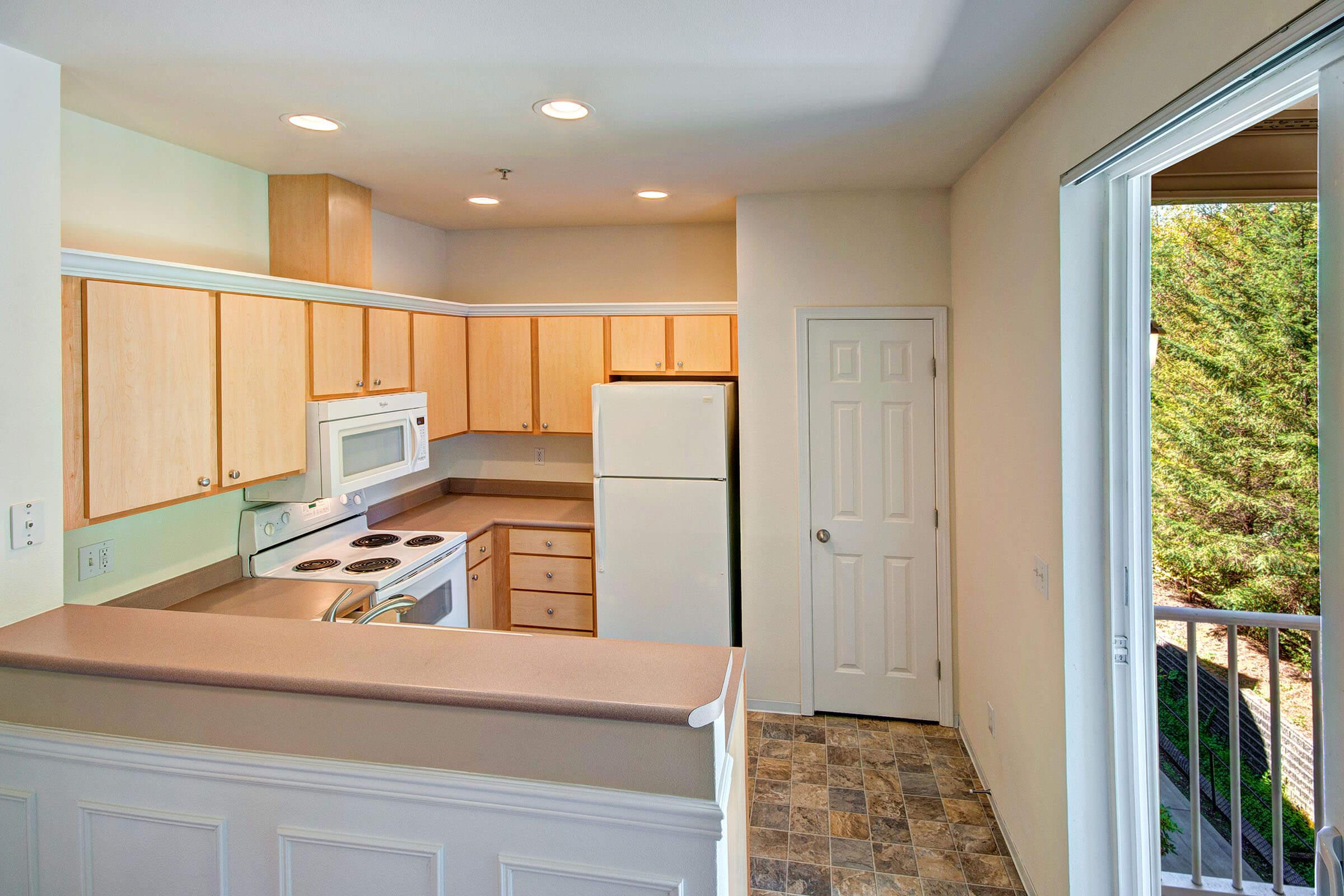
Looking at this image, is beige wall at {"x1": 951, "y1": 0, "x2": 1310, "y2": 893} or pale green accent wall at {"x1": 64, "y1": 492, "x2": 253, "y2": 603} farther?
pale green accent wall at {"x1": 64, "y1": 492, "x2": 253, "y2": 603}

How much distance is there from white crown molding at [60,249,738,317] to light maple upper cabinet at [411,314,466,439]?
73 millimetres

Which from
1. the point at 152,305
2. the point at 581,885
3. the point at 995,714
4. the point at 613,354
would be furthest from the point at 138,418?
the point at 995,714

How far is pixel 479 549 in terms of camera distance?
3.82m

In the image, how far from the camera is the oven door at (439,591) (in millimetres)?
3080

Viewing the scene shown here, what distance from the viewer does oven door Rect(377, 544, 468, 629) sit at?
3080 millimetres

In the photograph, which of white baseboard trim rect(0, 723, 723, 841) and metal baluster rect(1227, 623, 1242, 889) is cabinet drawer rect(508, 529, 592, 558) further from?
metal baluster rect(1227, 623, 1242, 889)

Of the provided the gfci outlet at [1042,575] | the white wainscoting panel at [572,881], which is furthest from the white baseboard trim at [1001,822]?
the white wainscoting panel at [572,881]

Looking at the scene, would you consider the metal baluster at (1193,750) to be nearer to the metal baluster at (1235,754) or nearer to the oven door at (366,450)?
the metal baluster at (1235,754)

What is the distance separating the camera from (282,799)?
1424 millimetres

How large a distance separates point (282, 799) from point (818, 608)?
2.57 m

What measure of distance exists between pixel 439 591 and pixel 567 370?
53.5 inches

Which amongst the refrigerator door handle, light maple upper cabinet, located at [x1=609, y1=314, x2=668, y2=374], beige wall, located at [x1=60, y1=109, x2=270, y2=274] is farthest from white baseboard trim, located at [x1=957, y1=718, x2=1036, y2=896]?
beige wall, located at [x1=60, y1=109, x2=270, y2=274]

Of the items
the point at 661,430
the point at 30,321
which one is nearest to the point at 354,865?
the point at 30,321

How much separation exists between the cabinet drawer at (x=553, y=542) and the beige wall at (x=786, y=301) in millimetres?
882
